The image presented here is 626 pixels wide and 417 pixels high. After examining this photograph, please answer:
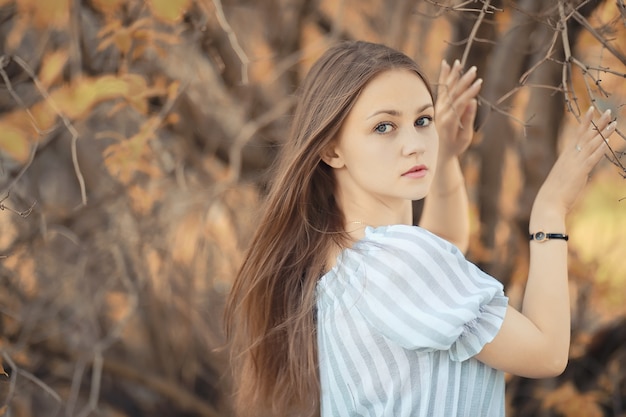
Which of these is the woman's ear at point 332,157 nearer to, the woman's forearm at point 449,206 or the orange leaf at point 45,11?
the woman's forearm at point 449,206

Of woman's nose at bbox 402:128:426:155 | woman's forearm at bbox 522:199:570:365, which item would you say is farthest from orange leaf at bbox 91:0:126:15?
woman's forearm at bbox 522:199:570:365

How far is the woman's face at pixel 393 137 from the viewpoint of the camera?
5.81ft

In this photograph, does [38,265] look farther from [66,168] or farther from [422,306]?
[422,306]

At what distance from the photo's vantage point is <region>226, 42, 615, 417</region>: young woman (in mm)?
1679

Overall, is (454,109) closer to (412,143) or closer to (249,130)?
(412,143)

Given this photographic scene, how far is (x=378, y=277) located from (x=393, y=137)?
0.29m

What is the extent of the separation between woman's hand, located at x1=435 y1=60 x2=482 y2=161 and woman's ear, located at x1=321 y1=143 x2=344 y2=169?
339mm

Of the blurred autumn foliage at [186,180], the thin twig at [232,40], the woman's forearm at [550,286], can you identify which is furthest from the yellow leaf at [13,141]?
the woman's forearm at [550,286]

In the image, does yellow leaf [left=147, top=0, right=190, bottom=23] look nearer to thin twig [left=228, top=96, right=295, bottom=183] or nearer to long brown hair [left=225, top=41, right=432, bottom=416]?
long brown hair [left=225, top=41, right=432, bottom=416]

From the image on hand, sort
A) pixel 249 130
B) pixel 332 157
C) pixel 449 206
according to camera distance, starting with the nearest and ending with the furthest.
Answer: pixel 332 157 → pixel 449 206 → pixel 249 130

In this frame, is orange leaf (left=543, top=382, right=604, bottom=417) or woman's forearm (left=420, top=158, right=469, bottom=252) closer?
woman's forearm (left=420, top=158, right=469, bottom=252)

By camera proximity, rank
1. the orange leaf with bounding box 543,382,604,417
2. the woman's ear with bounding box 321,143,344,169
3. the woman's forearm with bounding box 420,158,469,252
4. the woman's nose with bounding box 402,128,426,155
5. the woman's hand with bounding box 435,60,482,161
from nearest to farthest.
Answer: the woman's nose with bounding box 402,128,426,155 < the woman's ear with bounding box 321,143,344,169 < the woman's hand with bounding box 435,60,482,161 < the woman's forearm with bounding box 420,158,469,252 < the orange leaf with bounding box 543,382,604,417

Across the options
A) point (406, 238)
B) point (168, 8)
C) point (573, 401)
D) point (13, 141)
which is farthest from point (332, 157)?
point (573, 401)

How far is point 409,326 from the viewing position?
1.66 meters
